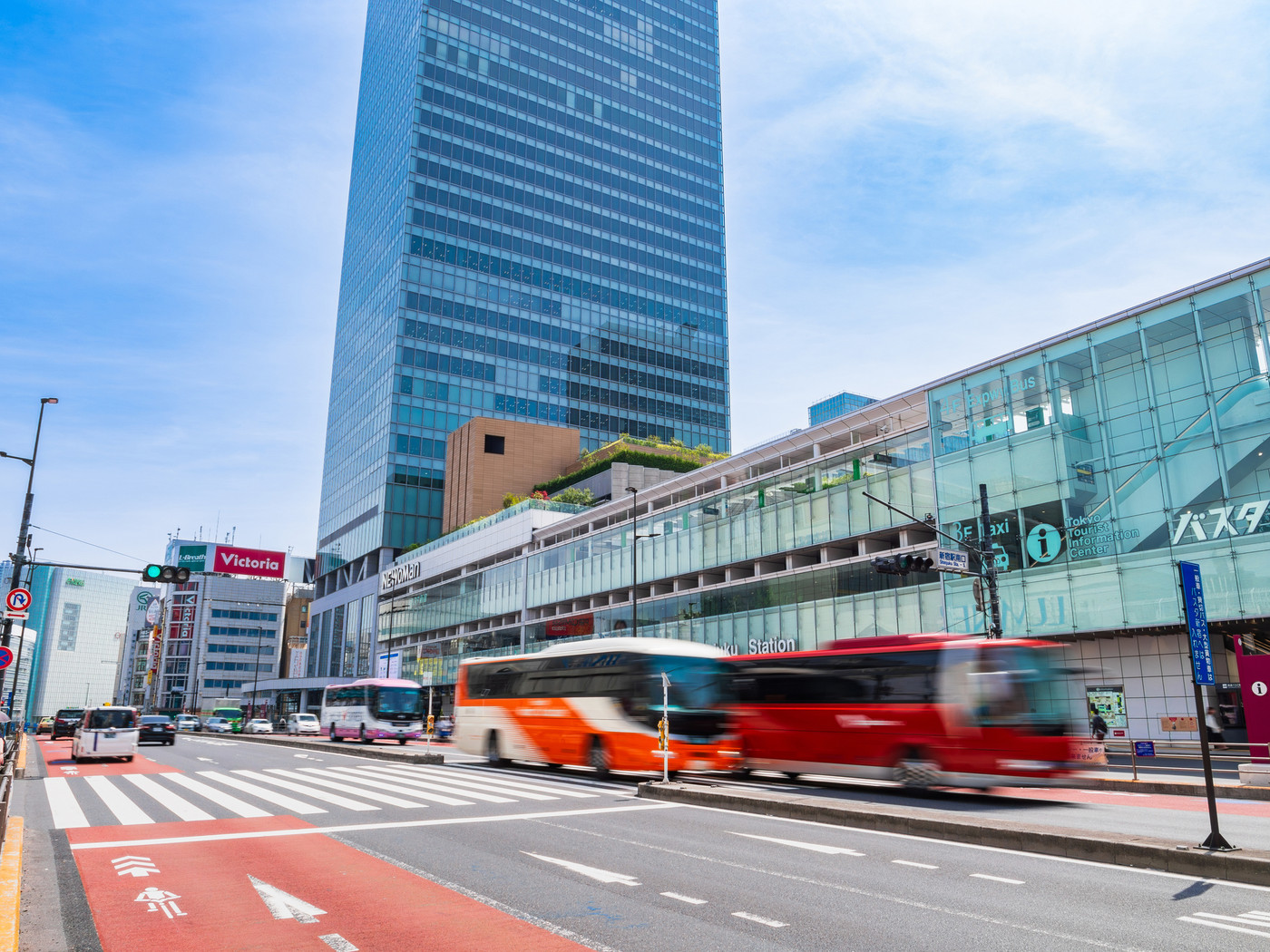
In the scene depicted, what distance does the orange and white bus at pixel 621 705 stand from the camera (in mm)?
22750

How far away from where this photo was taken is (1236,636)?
30172 millimetres

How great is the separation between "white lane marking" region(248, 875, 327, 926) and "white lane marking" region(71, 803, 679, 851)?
12.7 feet

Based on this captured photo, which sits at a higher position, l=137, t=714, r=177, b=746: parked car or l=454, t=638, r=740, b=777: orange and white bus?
l=454, t=638, r=740, b=777: orange and white bus

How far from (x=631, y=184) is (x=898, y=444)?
A: 303 ft

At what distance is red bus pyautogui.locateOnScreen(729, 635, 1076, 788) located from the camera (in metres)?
17.1

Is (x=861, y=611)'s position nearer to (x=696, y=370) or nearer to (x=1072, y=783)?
(x=1072, y=783)

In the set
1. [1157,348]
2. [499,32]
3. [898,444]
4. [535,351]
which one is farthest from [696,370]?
[1157,348]

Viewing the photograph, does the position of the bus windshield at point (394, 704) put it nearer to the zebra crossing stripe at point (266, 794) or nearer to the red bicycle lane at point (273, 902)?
the zebra crossing stripe at point (266, 794)

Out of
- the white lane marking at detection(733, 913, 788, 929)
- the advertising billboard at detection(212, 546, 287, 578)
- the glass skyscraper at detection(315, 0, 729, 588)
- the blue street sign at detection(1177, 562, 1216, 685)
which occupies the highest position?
the glass skyscraper at detection(315, 0, 729, 588)

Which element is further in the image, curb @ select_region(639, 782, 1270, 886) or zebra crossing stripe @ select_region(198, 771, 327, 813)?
zebra crossing stripe @ select_region(198, 771, 327, 813)

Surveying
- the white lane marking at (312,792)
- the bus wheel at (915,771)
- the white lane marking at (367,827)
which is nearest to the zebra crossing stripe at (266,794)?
the white lane marking at (312,792)

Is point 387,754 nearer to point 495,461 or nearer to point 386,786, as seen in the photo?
point 386,786

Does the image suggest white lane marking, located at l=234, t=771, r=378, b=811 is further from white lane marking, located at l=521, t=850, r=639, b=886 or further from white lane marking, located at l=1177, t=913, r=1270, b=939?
white lane marking, located at l=1177, t=913, r=1270, b=939

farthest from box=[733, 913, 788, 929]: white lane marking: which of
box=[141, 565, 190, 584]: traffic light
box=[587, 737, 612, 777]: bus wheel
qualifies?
box=[141, 565, 190, 584]: traffic light
